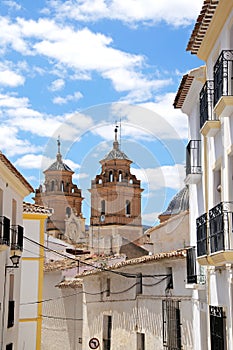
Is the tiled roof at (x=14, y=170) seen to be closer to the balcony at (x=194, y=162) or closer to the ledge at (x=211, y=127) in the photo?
the balcony at (x=194, y=162)

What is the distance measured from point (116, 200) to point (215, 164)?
4318 centimetres

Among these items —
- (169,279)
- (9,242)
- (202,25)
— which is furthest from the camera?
(9,242)

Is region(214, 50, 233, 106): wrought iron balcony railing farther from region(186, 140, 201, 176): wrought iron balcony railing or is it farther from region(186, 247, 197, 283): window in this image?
region(186, 247, 197, 283): window

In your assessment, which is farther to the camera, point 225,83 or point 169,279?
point 169,279

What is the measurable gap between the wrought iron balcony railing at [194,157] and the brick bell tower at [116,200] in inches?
1559

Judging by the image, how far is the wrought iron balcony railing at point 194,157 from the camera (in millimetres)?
11328

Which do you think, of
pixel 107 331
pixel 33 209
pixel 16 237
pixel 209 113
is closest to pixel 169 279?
pixel 16 237

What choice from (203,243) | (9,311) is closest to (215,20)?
(203,243)

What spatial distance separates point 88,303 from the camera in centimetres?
2164

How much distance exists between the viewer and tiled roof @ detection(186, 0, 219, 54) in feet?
27.5

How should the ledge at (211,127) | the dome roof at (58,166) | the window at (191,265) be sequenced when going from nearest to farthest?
the ledge at (211,127) < the window at (191,265) < the dome roof at (58,166)

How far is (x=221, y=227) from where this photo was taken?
8.07 m

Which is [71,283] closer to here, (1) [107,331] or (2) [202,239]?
(1) [107,331]

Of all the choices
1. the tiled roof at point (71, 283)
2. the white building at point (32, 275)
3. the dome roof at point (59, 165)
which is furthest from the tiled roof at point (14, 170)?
the dome roof at point (59, 165)
